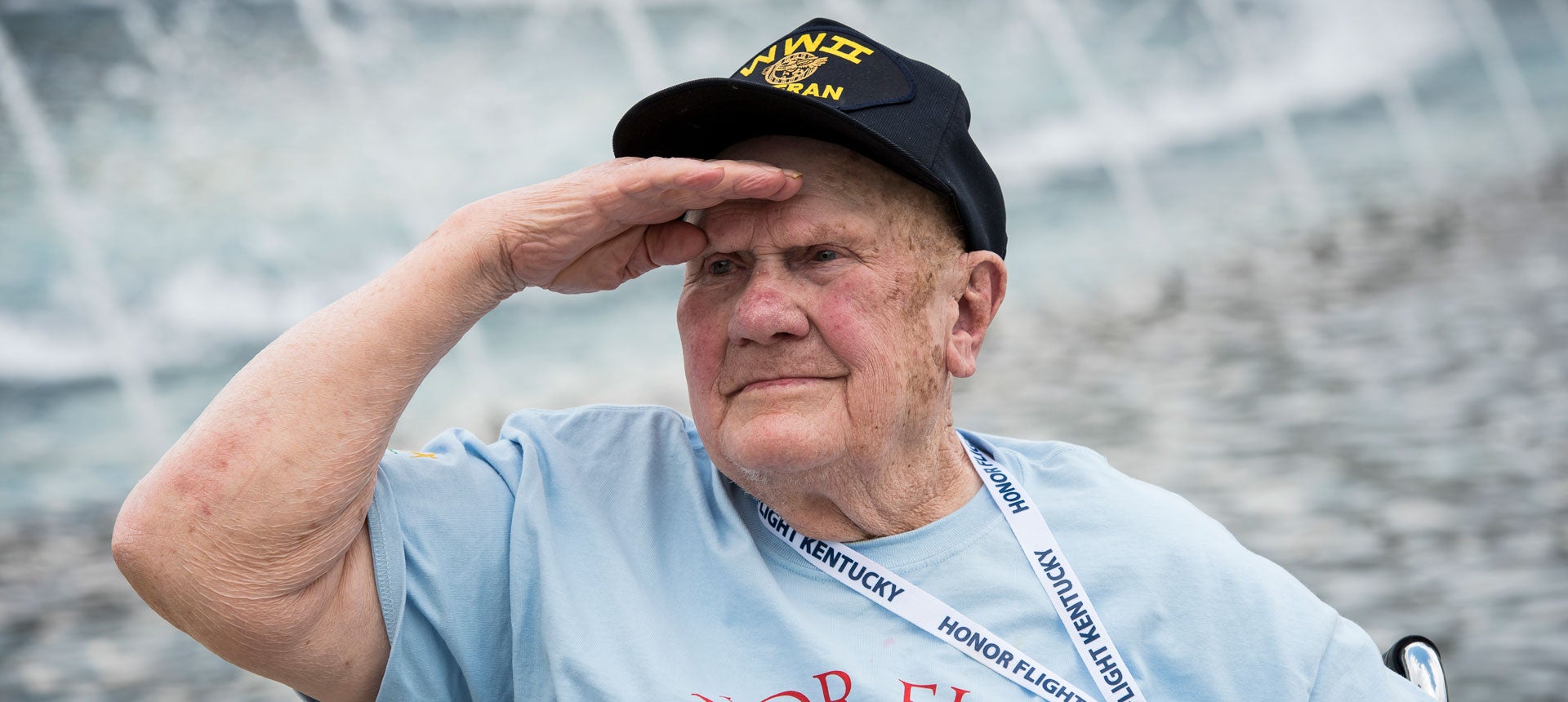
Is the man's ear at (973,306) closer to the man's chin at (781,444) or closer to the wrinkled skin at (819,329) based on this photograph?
the wrinkled skin at (819,329)

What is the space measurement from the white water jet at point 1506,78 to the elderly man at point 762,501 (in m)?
10.00

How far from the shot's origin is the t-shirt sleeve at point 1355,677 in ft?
5.41

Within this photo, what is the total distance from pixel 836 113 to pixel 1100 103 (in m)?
10.1

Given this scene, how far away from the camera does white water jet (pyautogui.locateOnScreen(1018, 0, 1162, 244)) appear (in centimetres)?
1008

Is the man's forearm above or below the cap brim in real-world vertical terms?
below

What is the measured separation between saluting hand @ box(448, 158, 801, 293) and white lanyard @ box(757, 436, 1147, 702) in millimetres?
443

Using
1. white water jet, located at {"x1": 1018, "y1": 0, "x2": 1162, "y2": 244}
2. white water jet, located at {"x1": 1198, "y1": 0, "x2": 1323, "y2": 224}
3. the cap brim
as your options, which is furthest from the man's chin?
white water jet, located at {"x1": 1018, "y1": 0, "x2": 1162, "y2": 244}

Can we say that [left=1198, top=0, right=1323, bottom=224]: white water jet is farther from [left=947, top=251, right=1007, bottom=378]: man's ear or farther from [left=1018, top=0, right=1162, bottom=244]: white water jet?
[left=947, top=251, right=1007, bottom=378]: man's ear

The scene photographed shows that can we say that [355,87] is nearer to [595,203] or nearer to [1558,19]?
[595,203]

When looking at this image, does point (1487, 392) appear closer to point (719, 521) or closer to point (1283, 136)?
point (719, 521)

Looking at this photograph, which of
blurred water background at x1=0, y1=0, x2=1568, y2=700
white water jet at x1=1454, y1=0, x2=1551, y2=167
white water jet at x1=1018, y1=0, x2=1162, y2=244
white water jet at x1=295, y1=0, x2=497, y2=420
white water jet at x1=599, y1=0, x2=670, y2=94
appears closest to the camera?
blurred water background at x1=0, y1=0, x2=1568, y2=700

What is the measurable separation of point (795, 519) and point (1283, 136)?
10.7 metres

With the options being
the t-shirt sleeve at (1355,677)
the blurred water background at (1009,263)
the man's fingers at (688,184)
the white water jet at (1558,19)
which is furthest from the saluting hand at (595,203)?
the white water jet at (1558,19)

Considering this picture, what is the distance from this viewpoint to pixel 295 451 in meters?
1.46
